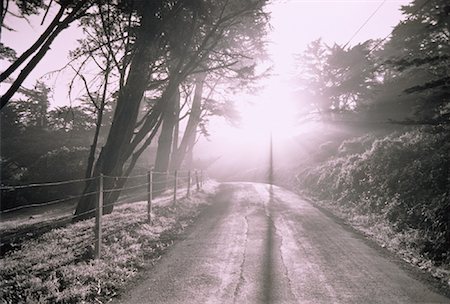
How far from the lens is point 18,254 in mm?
6543

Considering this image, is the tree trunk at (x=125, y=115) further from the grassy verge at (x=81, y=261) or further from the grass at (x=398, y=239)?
the grass at (x=398, y=239)

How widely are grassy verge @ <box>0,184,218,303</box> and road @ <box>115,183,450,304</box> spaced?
17.7 inches

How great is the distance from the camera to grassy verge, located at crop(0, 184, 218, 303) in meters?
4.81

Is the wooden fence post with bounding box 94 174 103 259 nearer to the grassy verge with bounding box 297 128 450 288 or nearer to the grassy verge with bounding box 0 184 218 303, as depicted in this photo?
the grassy verge with bounding box 0 184 218 303

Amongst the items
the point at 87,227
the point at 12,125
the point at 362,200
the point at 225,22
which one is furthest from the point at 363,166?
the point at 12,125

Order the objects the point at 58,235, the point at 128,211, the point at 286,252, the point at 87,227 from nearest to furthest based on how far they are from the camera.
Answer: the point at 286,252
the point at 58,235
the point at 87,227
the point at 128,211

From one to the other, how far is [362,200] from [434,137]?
3505mm

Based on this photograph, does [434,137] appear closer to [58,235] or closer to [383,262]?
[383,262]

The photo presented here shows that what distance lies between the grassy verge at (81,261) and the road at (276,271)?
0.45 meters

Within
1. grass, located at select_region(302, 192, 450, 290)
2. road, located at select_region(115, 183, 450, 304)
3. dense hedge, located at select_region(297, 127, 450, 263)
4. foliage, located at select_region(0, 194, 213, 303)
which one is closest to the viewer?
foliage, located at select_region(0, 194, 213, 303)

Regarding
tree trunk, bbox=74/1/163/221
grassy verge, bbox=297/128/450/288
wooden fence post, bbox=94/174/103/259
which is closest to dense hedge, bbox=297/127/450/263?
grassy verge, bbox=297/128/450/288

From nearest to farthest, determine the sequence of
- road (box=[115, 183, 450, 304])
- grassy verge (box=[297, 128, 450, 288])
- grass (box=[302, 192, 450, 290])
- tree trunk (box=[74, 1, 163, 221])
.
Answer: road (box=[115, 183, 450, 304]) → grass (box=[302, 192, 450, 290]) → grassy verge (box=[297, 128, 450, 288]) → tree trunk (box=[74, 1, 163, 221])

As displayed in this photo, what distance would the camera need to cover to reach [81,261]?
6.16 metres

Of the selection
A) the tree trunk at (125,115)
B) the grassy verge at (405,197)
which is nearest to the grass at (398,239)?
the grassy verge at (405,197)
